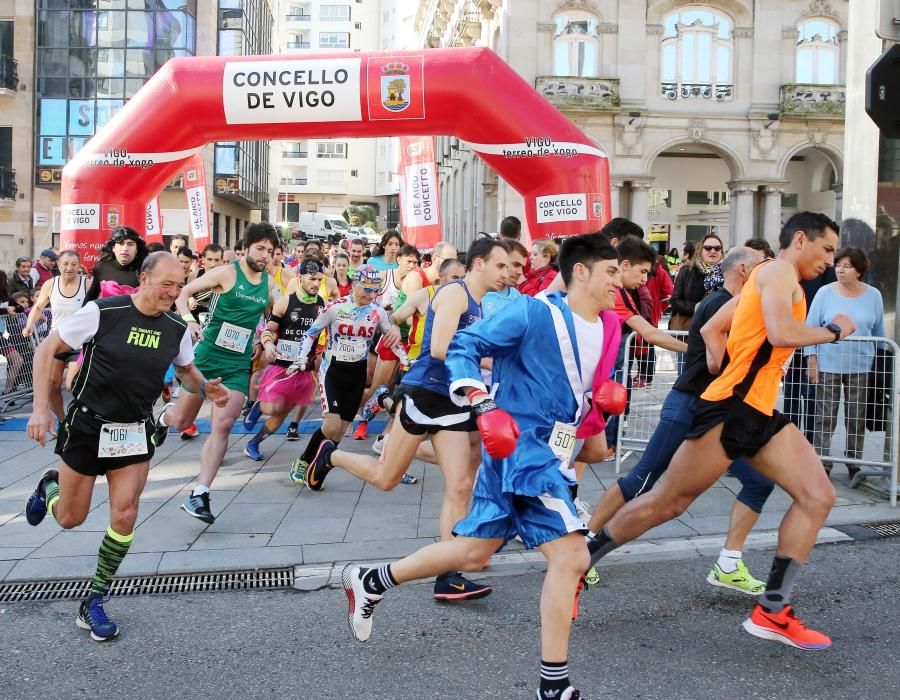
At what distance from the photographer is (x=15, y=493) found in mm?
7012

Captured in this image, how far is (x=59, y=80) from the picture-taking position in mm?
36562

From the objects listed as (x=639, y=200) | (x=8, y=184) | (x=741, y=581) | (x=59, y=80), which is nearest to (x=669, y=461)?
(x=741, y=581)

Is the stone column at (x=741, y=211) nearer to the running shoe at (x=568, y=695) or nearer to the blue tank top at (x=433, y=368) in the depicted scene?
the blue tank top at (x=433, y=368)

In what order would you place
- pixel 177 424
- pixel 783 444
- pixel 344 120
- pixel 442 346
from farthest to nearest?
1. pixel 344 120
2. pixel 177 424
3. pixel 442 346
4. pixel 783 444

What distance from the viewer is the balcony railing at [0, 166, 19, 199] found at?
117ft

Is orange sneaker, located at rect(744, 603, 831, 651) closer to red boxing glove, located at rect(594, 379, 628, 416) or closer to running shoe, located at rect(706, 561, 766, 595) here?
running shoe, located at rect(706, 561, 766, 595)

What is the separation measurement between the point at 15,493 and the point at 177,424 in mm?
1345

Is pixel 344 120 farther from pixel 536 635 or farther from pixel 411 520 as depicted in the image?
pixel 536 635

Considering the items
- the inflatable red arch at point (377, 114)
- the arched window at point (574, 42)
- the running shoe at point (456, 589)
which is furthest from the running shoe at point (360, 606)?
the arched window at point (574, 42)

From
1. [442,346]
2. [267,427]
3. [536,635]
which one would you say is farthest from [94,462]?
[267,427]

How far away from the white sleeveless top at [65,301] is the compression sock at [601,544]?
22.2 feet

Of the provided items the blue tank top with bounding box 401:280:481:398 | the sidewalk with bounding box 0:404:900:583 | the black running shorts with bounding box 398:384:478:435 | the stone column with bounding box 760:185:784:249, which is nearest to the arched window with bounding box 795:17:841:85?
the stone column with bounding box 760:185:784:249

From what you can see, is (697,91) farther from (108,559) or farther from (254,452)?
(108,559)

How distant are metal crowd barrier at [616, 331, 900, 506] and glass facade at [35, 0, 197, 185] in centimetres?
3402
